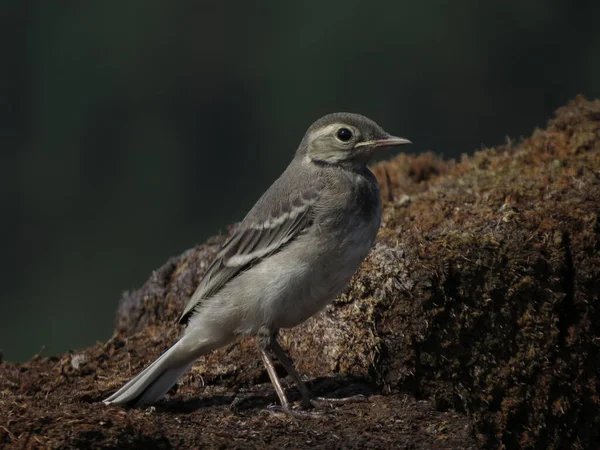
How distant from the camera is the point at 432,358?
7.25 m

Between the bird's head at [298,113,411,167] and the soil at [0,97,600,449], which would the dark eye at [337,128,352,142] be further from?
the soil at [0,97,600,449]

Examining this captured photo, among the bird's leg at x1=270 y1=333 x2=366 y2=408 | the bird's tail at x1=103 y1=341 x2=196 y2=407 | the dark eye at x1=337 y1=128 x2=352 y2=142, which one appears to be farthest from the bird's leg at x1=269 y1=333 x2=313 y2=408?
the dark eye at x1=337 y1=128 x2=352 y2=142

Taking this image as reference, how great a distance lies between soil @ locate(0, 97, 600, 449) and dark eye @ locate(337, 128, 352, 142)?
109 centimetres

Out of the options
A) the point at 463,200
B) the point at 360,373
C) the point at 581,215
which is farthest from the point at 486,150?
the point at 360,373

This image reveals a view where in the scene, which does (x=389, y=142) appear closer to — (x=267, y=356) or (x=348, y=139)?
(x=348, y=139)

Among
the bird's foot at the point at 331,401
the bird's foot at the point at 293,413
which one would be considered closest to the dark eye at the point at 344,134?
the bird's foot at the point at 331,401

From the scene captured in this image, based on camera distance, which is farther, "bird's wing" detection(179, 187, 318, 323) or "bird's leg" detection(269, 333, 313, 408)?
"bird's wing" detection(179, 187, 318, 323)

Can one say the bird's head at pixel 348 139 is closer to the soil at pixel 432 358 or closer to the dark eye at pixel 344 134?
the dark eye at pixel 344 134

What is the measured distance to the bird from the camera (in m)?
6.81

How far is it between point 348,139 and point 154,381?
8.48 ft

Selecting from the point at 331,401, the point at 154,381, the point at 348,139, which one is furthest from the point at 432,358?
the point at 154,381

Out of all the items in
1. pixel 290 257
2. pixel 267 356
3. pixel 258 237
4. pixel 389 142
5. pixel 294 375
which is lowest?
pixel 294 375

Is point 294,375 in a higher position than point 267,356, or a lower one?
lower

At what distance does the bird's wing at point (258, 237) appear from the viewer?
23.2 ft
